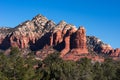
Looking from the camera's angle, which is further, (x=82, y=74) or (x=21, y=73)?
(x=82, y=74)

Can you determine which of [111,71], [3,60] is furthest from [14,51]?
[111,71]

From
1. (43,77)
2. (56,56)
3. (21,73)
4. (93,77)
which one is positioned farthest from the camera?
(56,56)

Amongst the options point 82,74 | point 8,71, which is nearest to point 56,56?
point 82,74

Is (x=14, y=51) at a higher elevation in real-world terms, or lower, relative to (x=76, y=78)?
higher

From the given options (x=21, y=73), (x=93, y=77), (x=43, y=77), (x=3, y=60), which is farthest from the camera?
(x=3, y=60)

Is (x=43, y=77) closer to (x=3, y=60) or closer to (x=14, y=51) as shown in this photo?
(x=3, y=60)

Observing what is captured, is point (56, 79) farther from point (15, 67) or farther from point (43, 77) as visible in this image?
point (15, 67)

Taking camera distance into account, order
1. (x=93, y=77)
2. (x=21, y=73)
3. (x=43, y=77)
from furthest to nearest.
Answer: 1. (x=93, y=77)
2. (x=43, y=77)
3. (x=21, y=73)

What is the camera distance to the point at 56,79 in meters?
127

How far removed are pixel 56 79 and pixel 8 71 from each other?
15483 mm

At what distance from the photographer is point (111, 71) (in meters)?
147

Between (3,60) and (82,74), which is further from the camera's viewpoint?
(3,60)

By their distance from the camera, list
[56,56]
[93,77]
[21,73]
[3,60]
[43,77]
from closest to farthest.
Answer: [21,73]
[43,77]
[93,77]
[3,60]
[56,56]

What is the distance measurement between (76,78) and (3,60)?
31577 mm
